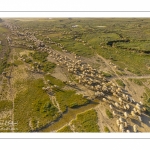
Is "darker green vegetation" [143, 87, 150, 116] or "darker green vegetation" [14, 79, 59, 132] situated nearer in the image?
"darker green vegetation" [14, 79, 59, 132]

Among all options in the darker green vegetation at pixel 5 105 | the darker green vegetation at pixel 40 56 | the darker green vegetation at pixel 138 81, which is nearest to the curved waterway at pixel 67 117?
the darker green vegetation at pixel 5 105

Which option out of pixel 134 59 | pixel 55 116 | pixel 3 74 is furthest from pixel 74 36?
pixel 55 116

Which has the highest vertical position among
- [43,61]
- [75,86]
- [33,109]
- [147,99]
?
[43,61]

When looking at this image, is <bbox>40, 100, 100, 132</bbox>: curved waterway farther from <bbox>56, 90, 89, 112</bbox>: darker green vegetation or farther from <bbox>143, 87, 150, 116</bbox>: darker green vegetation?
<bbox>143, 87, 150, 116</bbox>: darker green vegetation

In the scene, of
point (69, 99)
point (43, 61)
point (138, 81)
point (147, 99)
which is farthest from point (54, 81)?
point (147, 99)

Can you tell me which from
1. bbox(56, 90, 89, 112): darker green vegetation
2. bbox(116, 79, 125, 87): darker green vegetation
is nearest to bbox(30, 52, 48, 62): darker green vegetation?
bbox(56, 90, 89, 112): darker green vegetation

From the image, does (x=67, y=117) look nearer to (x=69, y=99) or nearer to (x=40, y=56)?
(x=69, y=99)
